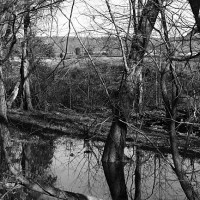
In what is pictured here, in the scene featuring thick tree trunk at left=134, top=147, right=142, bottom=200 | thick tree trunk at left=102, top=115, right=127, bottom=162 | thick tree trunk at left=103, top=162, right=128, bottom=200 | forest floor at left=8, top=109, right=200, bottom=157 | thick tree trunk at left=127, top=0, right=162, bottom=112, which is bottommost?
thick tree trunk at left=103, top=162, right=128, bottom=200

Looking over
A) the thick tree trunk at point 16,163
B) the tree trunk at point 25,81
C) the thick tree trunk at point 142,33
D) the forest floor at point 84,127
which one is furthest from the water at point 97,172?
the tree trunk at point 25,81

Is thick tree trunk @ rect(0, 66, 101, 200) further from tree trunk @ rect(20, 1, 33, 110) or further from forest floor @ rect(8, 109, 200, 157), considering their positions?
tree trunk @ rect(20, 1, 33, 110)

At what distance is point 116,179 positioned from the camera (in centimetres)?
1037

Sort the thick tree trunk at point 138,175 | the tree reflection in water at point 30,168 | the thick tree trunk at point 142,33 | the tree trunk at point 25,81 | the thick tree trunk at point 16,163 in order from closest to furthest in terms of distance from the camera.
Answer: the thick tree trunk at point 16,163
the tree reflection in water at point 30,168
the thick tree trunk at point 142,33
the thick tree trunk at point 138,175
the tree trunk at point 25,81

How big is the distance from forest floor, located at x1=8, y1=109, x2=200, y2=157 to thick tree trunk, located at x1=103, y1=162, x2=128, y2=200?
202 cm

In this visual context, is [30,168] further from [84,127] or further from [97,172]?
[84,127]

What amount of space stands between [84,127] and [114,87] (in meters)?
3.22

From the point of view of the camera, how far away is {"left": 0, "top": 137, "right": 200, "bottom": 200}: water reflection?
9117mm

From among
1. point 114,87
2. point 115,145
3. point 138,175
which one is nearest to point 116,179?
point 138,175

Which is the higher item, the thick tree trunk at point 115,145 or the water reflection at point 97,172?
the thick tree trunk at point 115,145

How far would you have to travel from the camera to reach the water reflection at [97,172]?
912cm

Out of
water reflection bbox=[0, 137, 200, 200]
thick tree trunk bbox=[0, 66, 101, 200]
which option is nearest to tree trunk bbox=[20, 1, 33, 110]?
thick tree trunk bbox=[0, 66, 101, 200]

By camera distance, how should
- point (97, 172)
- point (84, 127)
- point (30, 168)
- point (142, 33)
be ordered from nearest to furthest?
point (142, 33) < point (30, 168) < point (97, 172) < point (84, 127)

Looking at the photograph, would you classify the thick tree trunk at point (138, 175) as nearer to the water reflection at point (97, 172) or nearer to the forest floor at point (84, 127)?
the water reflection at point (97, 172)
